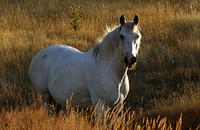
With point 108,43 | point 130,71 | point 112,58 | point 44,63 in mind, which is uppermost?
point 108,43

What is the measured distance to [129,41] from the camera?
5.09m

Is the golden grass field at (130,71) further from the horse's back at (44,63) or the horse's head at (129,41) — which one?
the horse's head at (129,41)

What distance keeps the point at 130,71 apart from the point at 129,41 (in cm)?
410

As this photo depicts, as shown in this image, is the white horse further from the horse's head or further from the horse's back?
the horse's back

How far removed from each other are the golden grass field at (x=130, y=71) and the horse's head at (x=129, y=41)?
0.67 m

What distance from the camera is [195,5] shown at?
553 inches

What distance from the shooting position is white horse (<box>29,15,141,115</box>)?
521 cm

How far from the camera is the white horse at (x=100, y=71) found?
521cm

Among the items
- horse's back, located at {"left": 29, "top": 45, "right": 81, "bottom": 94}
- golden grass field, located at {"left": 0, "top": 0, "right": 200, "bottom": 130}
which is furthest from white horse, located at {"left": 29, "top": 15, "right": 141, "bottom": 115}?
golden grass field, located at {"left": 0, "top": 0, "right": 200, "bottom": 130}

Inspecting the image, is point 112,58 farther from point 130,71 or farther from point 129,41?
point 130,71

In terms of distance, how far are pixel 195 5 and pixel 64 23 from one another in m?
4.39

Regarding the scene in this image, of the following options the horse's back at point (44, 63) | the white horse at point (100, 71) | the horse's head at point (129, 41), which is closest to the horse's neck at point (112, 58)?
the white horse at point (100, 71)

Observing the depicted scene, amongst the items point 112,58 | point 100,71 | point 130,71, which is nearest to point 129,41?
point 112,58

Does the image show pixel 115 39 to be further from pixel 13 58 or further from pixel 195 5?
pixel 195 5
